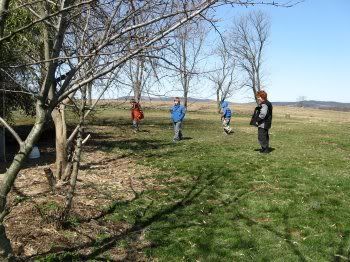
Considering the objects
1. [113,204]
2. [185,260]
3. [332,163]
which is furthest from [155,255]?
[332,163]

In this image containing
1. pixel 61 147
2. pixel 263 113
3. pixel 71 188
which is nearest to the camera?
pixel 71 188

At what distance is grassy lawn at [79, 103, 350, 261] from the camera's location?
6.72 metres

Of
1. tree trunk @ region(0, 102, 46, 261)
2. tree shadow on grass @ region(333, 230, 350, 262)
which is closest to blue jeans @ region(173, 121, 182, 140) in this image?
tree shadow on grass @ region(333, 230, 350, 262)

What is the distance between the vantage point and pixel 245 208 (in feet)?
28.1

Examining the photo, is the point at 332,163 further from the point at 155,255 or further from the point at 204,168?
the point at 155,255

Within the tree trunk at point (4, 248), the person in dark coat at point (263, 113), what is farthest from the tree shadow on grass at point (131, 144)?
the tree trunk at point (4, 248)

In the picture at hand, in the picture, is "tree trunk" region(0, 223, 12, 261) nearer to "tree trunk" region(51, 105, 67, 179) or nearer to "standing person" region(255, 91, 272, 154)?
"tree trunk" region(51, 105, 67, 179)

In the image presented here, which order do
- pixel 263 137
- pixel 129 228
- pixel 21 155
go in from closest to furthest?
pixel 21 155 → pixel 129 228 → pixel 263 137

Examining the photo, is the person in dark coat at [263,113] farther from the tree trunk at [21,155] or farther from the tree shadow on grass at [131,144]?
the tree trunk at [21,155]

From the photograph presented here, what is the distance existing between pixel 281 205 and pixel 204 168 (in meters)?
3.74

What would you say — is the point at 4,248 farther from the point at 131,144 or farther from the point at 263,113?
the point at 131,144

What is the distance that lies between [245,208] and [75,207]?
3.37 metres

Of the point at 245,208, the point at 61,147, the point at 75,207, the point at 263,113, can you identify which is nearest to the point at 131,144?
the point at 263,113

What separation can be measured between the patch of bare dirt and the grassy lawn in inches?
16.5
